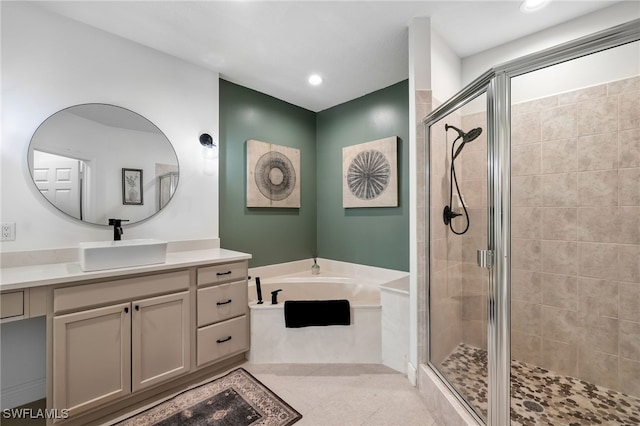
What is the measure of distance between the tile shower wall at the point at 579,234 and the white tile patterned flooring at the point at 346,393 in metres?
0.61

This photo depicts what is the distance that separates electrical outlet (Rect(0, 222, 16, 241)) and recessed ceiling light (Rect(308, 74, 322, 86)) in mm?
2541

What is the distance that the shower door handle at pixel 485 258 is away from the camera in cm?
136

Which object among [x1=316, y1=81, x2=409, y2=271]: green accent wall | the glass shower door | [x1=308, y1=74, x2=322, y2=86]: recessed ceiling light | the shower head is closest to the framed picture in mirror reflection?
[x1=308, y1=74, x2=322, y2=86]: recessed ceiling light

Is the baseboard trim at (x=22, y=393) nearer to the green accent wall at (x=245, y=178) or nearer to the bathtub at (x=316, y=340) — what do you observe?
the bathtub at (x=316, y=340)

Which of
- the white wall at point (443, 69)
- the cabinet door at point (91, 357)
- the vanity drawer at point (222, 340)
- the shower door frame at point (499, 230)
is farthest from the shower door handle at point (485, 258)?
the cabinet door at point (91, 357)

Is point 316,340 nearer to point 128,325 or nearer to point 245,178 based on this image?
point 128,325

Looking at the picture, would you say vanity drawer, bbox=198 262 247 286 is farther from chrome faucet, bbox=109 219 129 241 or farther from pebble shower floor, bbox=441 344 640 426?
pebble shower floor, bbox=441 344 640 426

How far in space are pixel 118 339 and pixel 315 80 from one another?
2.66 metres

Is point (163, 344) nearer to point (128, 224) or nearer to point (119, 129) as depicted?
point (128, 224)

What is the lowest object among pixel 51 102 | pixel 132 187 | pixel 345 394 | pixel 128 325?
pixel 345 394

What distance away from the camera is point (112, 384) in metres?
1.66

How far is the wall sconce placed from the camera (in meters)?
2.62

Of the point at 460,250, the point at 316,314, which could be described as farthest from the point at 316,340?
the point at 460,250

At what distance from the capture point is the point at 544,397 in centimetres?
179
